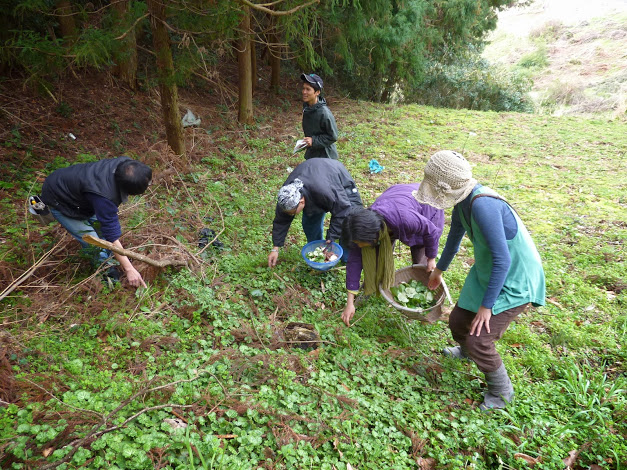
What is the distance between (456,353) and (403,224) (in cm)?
124

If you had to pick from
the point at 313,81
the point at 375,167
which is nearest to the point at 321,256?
the point at 313,81

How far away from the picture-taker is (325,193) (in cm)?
336

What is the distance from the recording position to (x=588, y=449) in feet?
7.51

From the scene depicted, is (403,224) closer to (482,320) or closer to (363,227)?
(363,227)

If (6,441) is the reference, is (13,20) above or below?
above

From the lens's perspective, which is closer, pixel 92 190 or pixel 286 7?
pixel 92 190

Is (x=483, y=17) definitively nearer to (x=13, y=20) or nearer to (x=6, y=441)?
(x=13, y=20)

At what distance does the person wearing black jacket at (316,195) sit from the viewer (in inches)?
128

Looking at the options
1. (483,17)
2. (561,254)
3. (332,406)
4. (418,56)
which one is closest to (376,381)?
(332,406)

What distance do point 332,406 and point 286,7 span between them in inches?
200

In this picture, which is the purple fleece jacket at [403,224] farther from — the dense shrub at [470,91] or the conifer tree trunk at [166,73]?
the dense shrub at [470,91]

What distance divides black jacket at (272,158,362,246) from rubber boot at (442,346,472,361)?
145 cm

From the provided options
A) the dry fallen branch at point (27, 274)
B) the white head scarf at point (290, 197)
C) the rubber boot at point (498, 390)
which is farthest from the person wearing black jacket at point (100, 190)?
the rubber boot at point (498, 390)

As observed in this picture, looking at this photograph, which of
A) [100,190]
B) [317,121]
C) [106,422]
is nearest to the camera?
[106,422]
